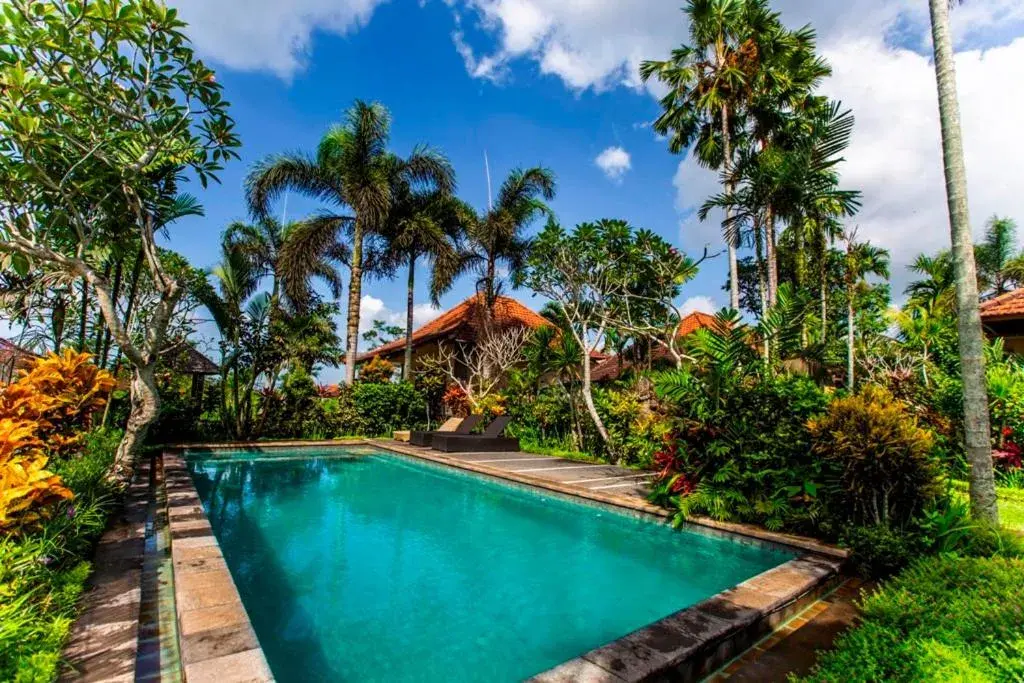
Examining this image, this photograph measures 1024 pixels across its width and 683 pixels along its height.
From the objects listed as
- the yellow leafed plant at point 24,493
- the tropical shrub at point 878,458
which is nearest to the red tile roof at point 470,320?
the tropical shrub at point 878,458

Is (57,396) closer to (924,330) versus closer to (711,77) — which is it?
(711,77)

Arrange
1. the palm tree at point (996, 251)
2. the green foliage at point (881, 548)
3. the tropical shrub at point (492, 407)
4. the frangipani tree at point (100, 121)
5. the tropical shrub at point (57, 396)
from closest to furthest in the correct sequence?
the green foliage at point (881, 548) → the frangipani tree at point (100, 121) → the tropical shrub at point (57, 396) → the tropical shrub at point (492, 407) → the palm tree at point (996, 251)

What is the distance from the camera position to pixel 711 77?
573 inches

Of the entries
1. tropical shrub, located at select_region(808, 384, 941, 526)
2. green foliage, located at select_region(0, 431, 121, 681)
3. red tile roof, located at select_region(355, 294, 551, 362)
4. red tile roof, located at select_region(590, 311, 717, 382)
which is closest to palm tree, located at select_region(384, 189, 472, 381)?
red tile roof, located at select_region(355, 294, 551, 362)

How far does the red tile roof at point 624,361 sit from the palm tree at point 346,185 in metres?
9.83

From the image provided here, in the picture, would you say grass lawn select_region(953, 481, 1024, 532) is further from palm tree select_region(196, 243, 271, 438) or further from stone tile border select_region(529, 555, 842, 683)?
palm tree select_region(196, 243, 271, 438)

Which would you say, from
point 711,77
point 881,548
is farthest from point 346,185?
point 881,548

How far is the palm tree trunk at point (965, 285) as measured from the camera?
4.56 m

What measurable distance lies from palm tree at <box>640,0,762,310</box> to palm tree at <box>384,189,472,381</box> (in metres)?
7.84

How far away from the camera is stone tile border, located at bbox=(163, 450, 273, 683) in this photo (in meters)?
2.67

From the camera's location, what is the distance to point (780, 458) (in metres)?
5.92

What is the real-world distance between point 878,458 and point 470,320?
16125mm

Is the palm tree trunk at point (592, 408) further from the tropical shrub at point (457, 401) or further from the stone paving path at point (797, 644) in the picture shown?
the stone paving path at point (797, 644)

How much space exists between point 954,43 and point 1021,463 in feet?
21.2
